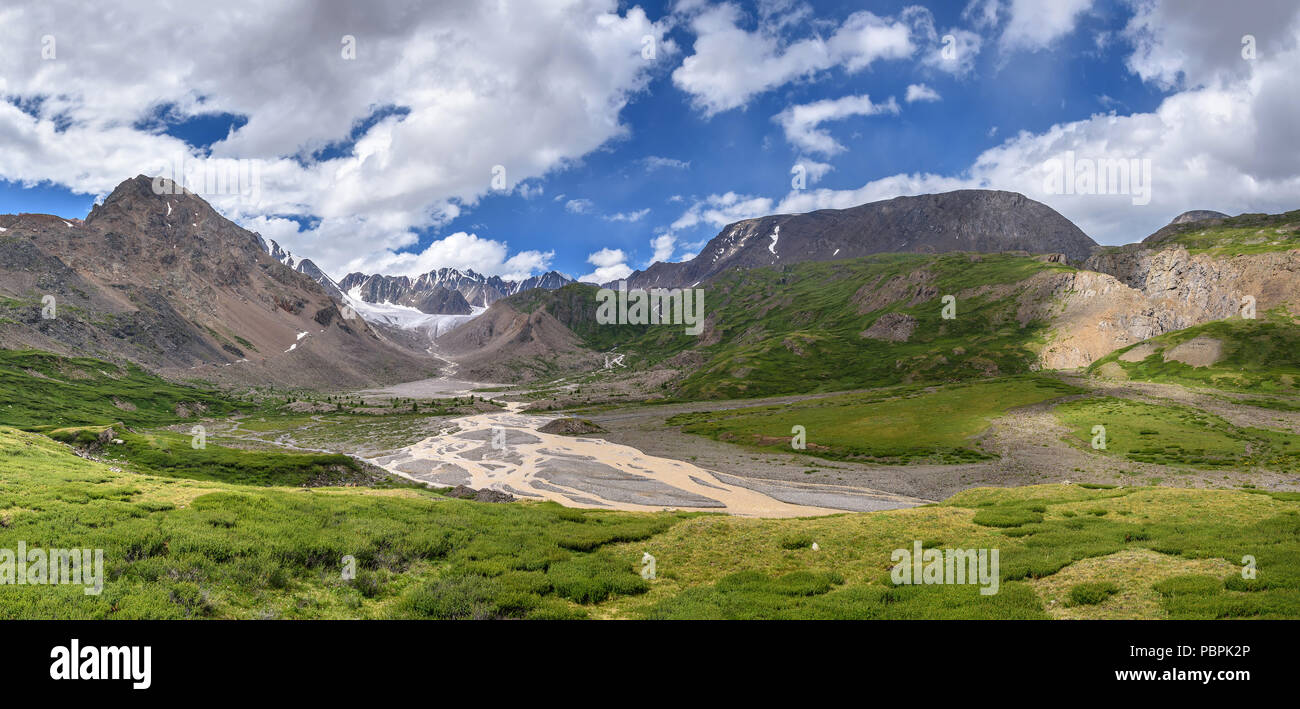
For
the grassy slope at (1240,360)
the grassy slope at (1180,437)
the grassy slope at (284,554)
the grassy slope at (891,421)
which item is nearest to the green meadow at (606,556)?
the grassy slope at (284,554)

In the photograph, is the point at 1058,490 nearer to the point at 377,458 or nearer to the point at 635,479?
the point at 635,479

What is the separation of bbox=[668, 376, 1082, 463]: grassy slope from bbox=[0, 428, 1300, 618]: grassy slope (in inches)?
3070

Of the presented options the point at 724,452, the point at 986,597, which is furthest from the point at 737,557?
the point at 724,452

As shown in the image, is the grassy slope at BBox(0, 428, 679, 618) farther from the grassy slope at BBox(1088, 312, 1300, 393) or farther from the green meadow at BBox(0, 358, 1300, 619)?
the grassy slope at BBox(1088, 312, 1300, 393)

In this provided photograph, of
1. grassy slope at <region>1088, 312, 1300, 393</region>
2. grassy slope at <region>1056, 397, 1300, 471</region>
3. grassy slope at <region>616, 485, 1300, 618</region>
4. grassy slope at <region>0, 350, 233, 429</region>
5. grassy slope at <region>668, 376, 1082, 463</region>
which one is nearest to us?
grassy slope at <region>616, 485, 1300, 618</region>

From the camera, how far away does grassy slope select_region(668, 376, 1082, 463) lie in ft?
350

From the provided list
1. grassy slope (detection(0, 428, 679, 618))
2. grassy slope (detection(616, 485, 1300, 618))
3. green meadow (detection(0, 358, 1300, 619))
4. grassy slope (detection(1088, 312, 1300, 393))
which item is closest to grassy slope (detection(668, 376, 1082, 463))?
grassy slope (detection(1088, 312, 1300, 393))

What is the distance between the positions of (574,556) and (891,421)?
396 ft

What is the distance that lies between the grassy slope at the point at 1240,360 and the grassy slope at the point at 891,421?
118ft

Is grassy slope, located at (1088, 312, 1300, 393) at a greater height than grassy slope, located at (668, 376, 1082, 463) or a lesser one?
greater

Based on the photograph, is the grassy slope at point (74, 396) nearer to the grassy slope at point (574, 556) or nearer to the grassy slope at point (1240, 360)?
the grassy slope at point (574, 556)

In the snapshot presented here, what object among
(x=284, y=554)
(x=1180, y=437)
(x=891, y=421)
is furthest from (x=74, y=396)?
(x=1180, y=437)
